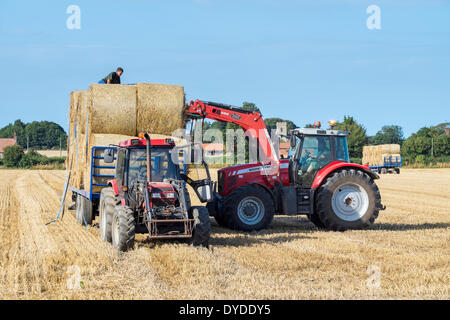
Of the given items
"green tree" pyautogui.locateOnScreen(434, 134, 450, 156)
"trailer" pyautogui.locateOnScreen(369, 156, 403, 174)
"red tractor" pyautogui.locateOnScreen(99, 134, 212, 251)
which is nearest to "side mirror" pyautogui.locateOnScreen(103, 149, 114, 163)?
"red tractor" pyautogui.locateOnScreen(99, 134, 212, 251)

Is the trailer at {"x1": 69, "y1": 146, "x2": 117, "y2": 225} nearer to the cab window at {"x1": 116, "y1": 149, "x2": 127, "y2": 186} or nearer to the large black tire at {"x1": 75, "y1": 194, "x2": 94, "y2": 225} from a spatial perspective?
the large black tire at {"x1": 75, "y1": 194, "x2": 94, "y2": 225}

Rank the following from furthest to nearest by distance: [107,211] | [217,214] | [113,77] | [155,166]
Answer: [113,77] < [217,214] < [155,166] < [107,211]

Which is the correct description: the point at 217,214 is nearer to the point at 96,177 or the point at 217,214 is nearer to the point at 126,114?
the point at 96,177

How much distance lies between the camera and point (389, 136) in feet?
372

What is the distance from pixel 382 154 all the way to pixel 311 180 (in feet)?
109

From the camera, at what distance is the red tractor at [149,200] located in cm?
799

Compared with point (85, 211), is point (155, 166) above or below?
above

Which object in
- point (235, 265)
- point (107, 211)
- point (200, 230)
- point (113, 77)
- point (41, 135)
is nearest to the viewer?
point (235, 265)

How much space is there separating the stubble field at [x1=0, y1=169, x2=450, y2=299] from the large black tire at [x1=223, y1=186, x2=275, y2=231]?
224mm

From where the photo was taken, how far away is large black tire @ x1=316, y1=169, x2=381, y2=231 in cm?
1095

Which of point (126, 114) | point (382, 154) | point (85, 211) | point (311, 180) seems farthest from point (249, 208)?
point (382, 154)
